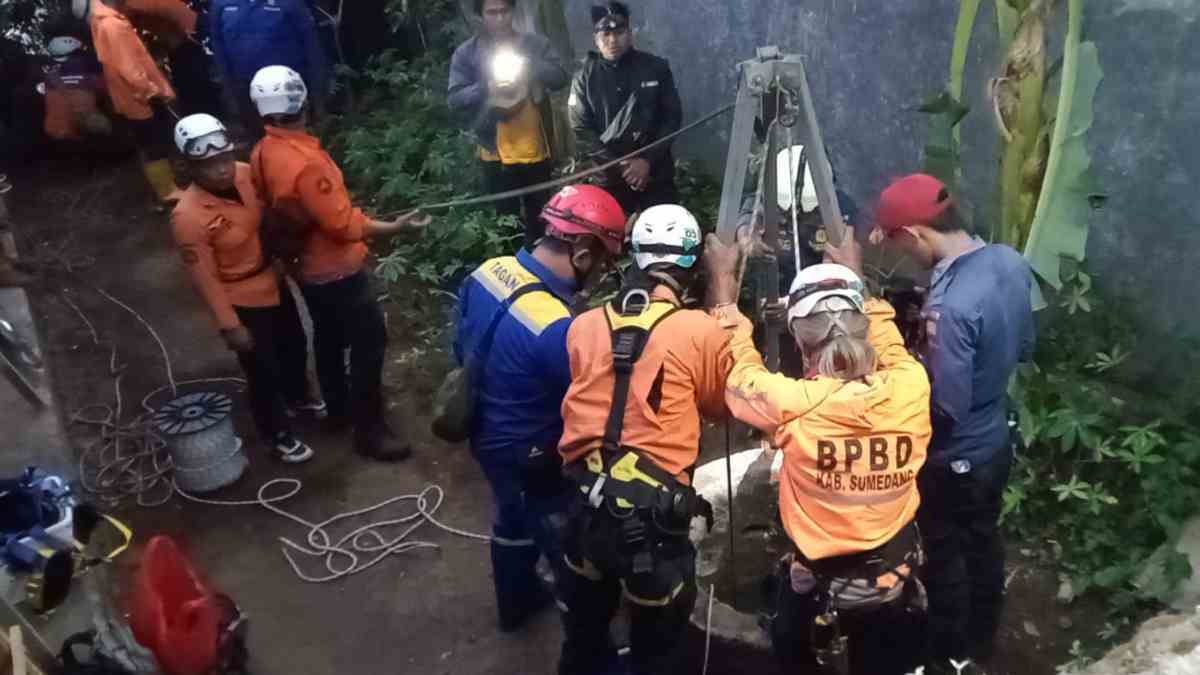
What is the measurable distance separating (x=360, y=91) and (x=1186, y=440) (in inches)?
328

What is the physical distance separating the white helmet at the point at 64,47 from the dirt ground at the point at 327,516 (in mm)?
2224

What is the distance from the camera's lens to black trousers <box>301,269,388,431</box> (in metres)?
5.58

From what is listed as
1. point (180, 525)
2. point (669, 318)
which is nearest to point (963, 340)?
point (669, 318)

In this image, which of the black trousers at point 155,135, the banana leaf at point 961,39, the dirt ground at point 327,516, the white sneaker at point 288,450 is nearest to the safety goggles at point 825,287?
the dirt ground at point 327,516

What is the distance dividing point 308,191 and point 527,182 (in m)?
2.07

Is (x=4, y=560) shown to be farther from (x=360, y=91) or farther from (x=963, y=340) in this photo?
(x=360, y=91)

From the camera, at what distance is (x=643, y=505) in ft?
11.3

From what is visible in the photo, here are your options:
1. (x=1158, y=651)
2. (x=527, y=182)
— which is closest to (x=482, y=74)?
(x=527, y=182)

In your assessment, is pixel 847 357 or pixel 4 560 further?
A: pixel 4 560

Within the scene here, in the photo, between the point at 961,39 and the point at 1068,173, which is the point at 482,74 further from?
the point at 1068,173

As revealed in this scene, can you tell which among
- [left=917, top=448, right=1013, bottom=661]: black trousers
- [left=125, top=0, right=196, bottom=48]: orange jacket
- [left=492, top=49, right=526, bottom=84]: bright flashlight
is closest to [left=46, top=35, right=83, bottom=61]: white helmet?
[left=125, top=0, right=196, bottom=48]: orange jacket

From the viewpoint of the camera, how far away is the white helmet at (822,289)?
314 cm

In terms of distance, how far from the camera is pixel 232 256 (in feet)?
17.5

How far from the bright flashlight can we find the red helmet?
2874 millimetres
